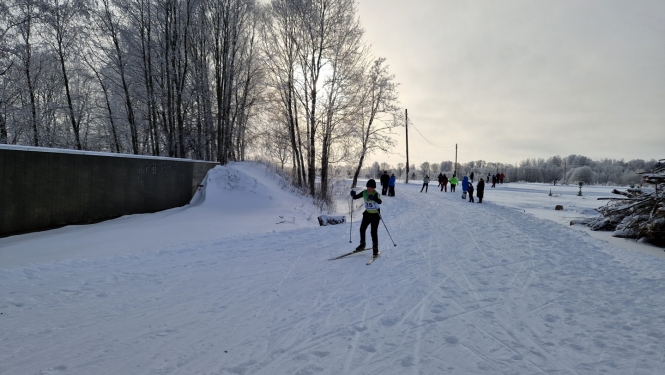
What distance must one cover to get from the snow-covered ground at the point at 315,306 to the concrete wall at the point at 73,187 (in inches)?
18.8

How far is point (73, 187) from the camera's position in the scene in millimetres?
8062

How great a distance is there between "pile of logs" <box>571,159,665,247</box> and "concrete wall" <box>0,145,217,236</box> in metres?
15.8

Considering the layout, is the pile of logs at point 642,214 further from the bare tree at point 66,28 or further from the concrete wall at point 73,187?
the bare tree at point 66,28

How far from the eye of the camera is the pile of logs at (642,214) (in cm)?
907

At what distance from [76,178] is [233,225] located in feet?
14.2

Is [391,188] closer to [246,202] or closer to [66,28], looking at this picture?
[246,202]

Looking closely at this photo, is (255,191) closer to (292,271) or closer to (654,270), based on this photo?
(292,271)

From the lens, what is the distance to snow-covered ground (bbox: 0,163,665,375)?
311 cm

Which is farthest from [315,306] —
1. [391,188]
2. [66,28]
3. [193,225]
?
[391,188]

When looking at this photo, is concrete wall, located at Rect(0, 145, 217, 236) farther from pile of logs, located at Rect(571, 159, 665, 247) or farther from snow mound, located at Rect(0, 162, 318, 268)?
pile of logs, located at Rect(571, 159, 665, 247)

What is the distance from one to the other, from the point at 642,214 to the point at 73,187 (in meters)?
17.2

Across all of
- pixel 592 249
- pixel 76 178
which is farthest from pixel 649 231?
pixel 76 178

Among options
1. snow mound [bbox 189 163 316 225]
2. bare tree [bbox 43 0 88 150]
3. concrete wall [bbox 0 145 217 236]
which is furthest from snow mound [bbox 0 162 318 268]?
bare tree [bbox 43 0 88 150]

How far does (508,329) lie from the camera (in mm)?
3818
